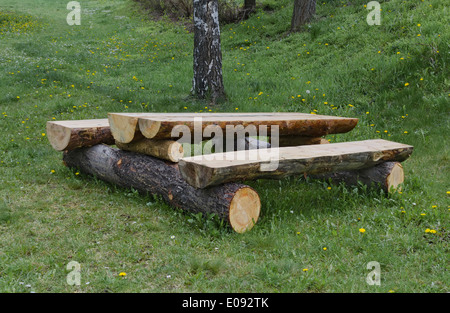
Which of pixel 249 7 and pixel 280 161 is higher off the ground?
pixel 249 7

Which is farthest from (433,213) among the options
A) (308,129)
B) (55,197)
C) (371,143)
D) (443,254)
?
(55,197)

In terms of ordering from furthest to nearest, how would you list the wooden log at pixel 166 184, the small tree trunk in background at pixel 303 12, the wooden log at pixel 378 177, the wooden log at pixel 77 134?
the small tree trunk in background at pixel 303 12, the wooden log at pixel 77 134, the wooden log at pixel 378 177, the wooden log at pixel 166 184

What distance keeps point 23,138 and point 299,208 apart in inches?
174

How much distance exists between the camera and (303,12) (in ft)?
37.1

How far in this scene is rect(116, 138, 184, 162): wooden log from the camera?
418cm

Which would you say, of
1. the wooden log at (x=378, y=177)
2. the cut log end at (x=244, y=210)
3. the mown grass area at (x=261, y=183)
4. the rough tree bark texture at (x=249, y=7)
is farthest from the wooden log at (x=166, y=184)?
the rough tree bark texture at (x=249, y=7)

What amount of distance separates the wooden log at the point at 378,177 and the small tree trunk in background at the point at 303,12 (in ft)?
24.5

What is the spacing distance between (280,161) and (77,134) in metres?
2.47

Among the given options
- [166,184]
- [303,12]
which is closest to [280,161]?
[166,184]

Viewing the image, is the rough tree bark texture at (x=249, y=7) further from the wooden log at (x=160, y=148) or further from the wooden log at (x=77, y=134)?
the wooden log at (x=160, y=148)

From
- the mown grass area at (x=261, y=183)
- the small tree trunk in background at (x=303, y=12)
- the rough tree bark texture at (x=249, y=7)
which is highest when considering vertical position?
the rough tree bark texture at (x=249, y=7)

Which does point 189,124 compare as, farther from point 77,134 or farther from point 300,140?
point 300,140

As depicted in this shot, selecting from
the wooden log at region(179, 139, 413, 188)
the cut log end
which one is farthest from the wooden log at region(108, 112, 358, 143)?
the cut log end

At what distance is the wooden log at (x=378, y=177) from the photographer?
4453 mm
